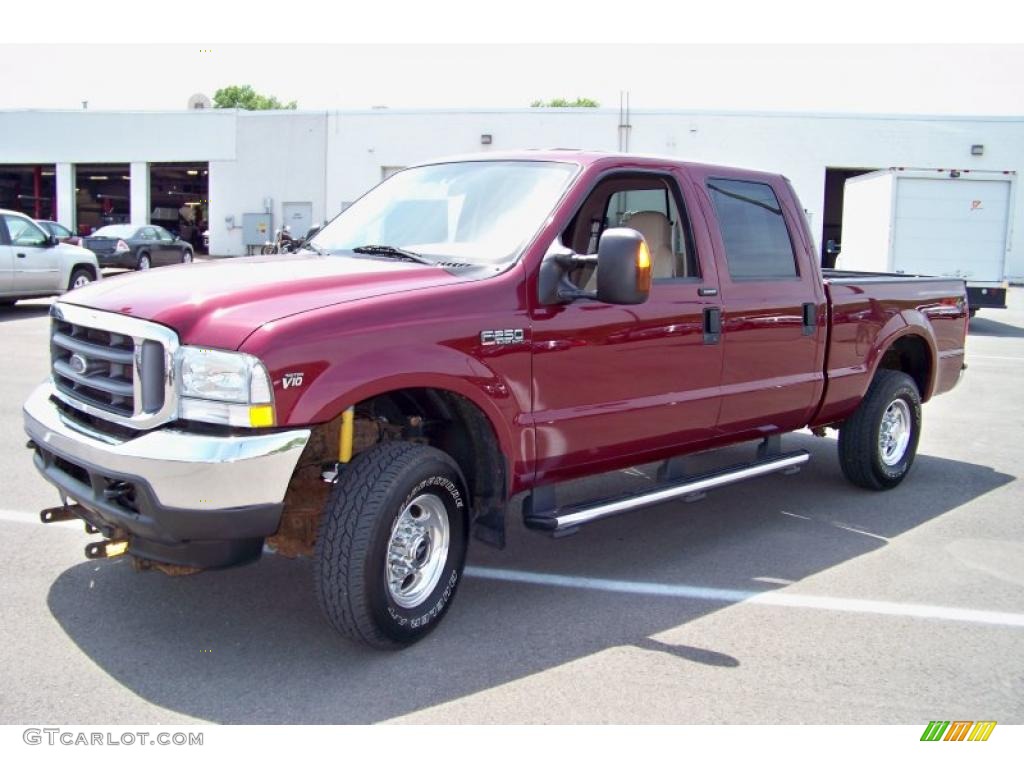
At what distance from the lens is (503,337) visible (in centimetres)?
438

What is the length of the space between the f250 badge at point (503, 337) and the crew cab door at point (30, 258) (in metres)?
14.3

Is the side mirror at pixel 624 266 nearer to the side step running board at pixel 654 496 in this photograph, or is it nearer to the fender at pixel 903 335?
the side step running board at pixel 654 496

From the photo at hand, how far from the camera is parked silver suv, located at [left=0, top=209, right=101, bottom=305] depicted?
16.1m

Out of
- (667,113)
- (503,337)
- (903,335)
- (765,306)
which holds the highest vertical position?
(667,113)

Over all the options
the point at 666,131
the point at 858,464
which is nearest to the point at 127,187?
the point at 666,131

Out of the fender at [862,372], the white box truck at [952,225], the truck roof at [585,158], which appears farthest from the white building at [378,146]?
the truck roof at [585,158]

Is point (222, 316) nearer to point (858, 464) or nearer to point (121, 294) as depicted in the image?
point (121, 294)

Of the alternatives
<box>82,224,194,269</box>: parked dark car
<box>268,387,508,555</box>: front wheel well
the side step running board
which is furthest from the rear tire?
<box>82,224,194,269</box>: parked dark car

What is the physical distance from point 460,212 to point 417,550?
1.77 metres

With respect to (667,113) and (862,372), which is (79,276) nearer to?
(862,372)

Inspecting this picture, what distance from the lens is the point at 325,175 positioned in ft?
125

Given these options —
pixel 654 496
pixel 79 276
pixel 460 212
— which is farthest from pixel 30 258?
pixel 654 496
